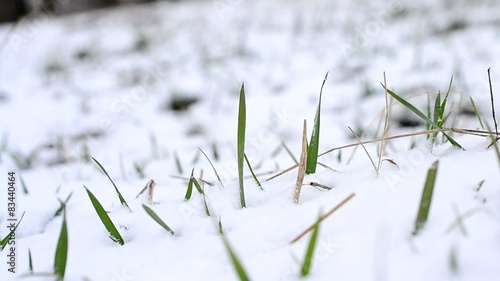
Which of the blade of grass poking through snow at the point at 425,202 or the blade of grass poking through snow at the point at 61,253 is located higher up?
the blade of grass poking through snow at the point at 425,202

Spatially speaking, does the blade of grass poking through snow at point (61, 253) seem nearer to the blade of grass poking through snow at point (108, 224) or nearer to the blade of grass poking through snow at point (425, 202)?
the blade of grass poking through snow at point (108, 224)

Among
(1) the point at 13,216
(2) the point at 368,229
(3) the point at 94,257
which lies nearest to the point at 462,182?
(2) the point at 368,229

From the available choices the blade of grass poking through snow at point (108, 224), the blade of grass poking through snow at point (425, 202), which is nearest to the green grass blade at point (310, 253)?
the blade of grass poking through snow at point (425, 202)

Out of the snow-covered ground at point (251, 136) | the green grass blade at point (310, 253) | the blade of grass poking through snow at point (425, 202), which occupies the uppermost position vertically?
the blade of grass poking through snow at point (425, 202)

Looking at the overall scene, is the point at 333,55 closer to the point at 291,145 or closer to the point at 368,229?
the point at 291,145

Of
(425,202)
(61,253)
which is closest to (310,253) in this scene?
(425,202)

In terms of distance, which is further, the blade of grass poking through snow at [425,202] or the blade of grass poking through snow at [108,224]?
the blade of grass poking through snow at [108,224]
